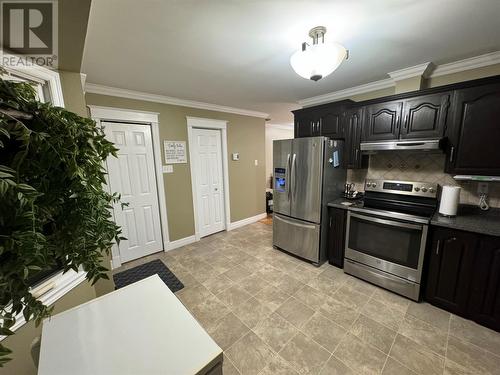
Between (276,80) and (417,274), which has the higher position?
(276,80)

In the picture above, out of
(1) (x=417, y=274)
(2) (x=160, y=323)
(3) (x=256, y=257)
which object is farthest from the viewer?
(3) (x=256, y=257)

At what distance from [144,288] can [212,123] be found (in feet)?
10.1

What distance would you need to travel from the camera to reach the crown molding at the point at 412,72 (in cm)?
211

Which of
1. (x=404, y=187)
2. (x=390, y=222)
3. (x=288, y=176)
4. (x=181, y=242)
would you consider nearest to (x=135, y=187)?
(x=181, y=242)

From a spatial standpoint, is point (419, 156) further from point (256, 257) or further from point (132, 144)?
point (132, 144)

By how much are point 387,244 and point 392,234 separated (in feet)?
0.45

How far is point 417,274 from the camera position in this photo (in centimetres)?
203

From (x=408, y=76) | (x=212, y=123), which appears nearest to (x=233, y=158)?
(x=212, y=123)

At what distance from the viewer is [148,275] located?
2.67 m

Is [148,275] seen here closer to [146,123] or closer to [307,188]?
[146,123]

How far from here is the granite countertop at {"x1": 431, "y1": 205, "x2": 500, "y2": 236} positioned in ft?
5.55

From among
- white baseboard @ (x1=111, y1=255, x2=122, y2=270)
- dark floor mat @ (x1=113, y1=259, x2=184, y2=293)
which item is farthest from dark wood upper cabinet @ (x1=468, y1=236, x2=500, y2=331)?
white baseboard @ (x1=111, y1=255, x2=122, y2=270)

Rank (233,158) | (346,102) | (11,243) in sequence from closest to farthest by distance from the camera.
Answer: (11,243) < (346,102) < (233,158)

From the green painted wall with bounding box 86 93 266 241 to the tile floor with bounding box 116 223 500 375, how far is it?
1.01 m
